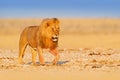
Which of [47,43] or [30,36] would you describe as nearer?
[47,43]

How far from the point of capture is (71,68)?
21562 mm

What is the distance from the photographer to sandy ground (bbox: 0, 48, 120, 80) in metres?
18.7

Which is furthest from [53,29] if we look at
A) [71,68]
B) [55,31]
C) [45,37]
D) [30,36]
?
[30,36]

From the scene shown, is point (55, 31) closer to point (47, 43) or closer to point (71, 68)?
point (47, 43)

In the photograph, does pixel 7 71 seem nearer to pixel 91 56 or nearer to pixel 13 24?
pixel 91 56

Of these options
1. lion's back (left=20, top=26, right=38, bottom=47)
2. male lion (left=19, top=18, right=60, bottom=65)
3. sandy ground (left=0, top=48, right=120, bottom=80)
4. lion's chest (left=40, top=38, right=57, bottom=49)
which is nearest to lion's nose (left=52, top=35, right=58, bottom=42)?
male lion (left=19, top=18, right=60, bottom=65)

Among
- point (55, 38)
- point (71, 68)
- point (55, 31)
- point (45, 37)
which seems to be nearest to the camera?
point (71, 68)

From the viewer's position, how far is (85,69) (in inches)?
833

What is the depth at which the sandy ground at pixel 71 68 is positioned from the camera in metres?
18.7

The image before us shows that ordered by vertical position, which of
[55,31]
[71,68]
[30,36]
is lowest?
[71,68]

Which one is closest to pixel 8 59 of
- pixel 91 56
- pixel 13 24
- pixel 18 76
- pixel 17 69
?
pixel 91 56

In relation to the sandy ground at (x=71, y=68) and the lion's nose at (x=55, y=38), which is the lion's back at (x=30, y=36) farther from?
the lion's nose at (x=55, y=38)

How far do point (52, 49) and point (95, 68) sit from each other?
1827 millimetres

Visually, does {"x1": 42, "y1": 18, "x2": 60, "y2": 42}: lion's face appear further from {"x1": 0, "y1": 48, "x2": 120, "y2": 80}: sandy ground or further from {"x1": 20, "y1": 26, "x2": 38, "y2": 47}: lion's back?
{"x1": 20, "y1": 26, "x2": 38, "y2": 47}: lion's back
